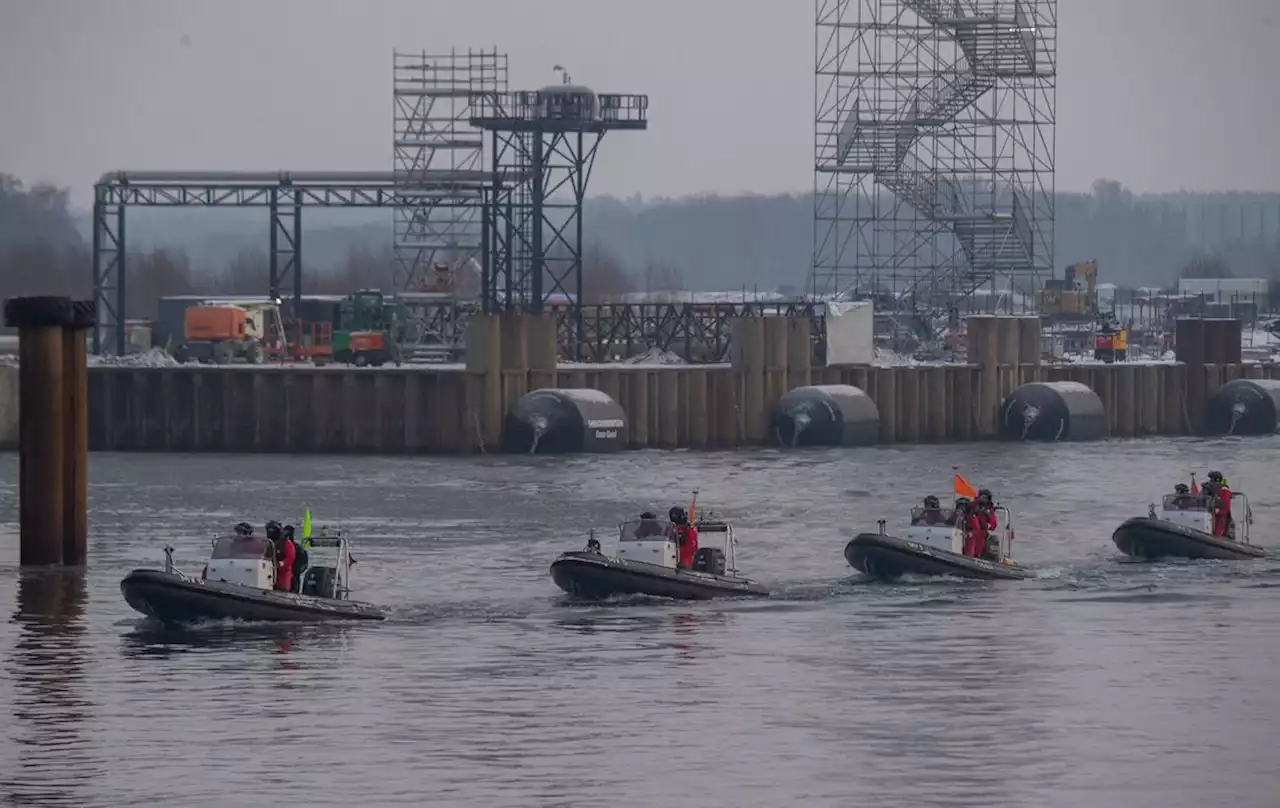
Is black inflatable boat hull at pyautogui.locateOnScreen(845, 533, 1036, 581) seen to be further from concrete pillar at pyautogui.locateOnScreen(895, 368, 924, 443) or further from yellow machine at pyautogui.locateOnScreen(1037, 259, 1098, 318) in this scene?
yellow machine at pyautogui.locateOnScreen(1037, 259, 1098, 318)

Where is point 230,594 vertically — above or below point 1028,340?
below

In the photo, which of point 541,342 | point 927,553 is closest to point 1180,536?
point 927,553

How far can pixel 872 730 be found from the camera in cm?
3734

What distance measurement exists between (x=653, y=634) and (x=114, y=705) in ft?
38.0

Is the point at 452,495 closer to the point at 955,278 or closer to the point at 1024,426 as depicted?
the point at 1024,426

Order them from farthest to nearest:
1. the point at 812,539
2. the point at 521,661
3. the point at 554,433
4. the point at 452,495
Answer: the point at 554,433 → the point at 452,495 → the point at 812,539 → the point at 521,661

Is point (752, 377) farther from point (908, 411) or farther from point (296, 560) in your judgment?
point (296, 560)

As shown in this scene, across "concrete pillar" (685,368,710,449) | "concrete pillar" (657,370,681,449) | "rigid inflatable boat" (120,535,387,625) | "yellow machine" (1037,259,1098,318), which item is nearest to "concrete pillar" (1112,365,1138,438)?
"concrete pillar" (685,368,710,449)

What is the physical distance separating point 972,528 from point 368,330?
6576cm

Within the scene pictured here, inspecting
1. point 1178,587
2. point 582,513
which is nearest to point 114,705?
point 1178,587

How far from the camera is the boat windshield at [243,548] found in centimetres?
4734

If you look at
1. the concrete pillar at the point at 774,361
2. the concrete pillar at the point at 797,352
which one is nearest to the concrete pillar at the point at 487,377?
the concrete pillar at the point at 774,361

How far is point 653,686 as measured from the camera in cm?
4128

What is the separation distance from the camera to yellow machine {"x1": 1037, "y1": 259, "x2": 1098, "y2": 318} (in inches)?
6481
